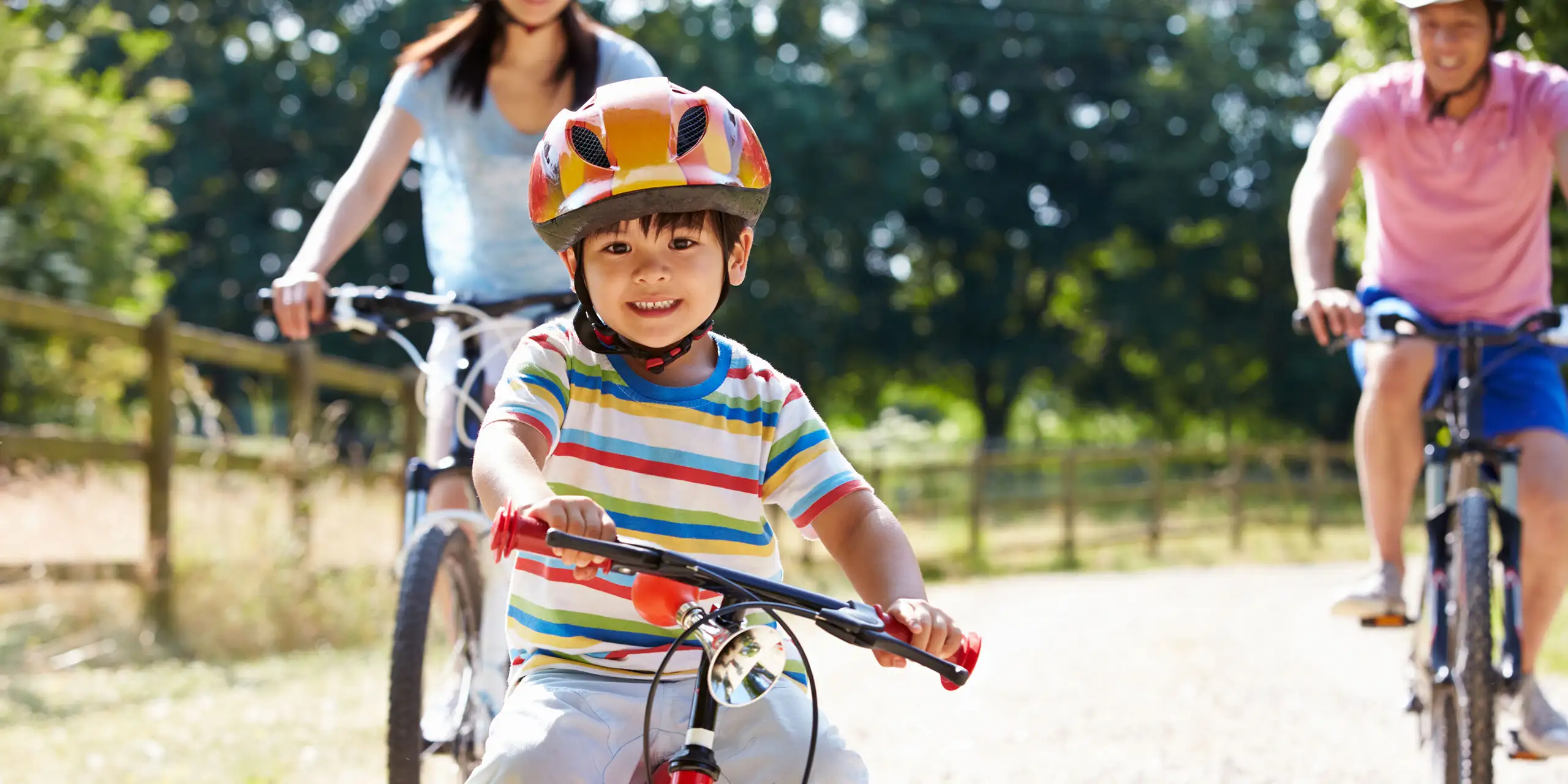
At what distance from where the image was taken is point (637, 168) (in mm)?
2355

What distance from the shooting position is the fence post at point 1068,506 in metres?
20.2

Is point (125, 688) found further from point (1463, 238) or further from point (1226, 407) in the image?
point (1226, 407)

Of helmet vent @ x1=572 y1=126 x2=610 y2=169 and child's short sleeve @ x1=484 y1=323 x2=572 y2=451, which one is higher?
helmet vent @ x1=572 y1=126 x2=610 y2=169

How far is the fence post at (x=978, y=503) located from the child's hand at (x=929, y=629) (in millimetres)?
17278

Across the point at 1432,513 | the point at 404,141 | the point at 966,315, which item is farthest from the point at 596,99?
the point at 966,315

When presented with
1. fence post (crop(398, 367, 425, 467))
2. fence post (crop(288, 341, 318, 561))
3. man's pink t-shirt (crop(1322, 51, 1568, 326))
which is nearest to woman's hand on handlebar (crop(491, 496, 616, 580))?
man's pink t-shirt (crop(1322, 51, 1568, 326))

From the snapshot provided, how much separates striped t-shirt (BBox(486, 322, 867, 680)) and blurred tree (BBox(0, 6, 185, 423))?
953 cm

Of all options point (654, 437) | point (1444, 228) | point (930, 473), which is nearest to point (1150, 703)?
point (1444, 228)

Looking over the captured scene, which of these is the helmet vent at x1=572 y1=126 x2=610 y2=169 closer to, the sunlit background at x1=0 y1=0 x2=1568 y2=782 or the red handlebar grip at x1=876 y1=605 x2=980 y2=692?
the red handlebar grip at x1=876 y1=605 x2=980 y2=692

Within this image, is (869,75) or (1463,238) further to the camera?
(869,75)

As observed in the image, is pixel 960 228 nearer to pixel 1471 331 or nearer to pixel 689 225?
pixel 1471 331

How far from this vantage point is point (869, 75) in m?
31.9

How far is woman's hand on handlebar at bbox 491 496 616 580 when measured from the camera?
1.85 m

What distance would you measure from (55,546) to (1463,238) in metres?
6.33
